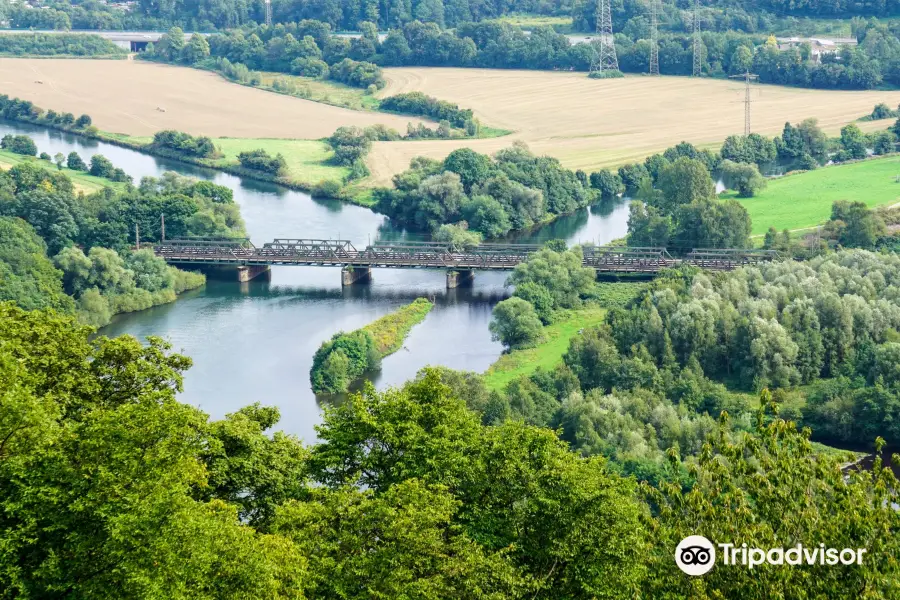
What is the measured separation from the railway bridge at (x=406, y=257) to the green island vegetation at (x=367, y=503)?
30004 millimetres

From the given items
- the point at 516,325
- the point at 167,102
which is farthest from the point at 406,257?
the point at 167,102

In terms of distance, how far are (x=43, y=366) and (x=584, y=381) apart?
1913 cm

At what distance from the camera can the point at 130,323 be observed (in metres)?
47.0

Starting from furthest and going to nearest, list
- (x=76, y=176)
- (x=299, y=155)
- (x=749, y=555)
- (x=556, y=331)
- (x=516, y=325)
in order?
(x=299, y=155) → (x=76, y=176) → (x=556, y=331) → (x=516, y=325) → (x=749, y=555)

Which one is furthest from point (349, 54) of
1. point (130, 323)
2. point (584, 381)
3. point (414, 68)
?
point (584, 381)

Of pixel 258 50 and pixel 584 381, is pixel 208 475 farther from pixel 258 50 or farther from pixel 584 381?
Result: pixel 258 50

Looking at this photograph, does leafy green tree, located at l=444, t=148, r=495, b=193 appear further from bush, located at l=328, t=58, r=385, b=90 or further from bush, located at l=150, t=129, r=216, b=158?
bush, located at l=328, t=58, r=385, b=90

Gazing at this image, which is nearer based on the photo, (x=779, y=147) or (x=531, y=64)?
(x=779, y=147)

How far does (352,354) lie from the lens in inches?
1601

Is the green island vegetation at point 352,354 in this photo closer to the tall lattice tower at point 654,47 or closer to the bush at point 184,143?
the bush at point 184,143

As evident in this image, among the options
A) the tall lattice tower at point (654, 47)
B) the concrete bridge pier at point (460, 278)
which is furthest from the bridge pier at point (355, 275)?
the tall lattice tower at point (654, 47)

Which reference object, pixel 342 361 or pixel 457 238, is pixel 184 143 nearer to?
pixel 457 238

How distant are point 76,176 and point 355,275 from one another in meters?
20.5

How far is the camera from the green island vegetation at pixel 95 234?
46.0m
